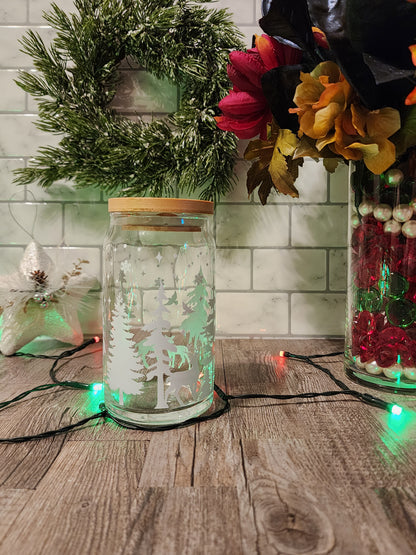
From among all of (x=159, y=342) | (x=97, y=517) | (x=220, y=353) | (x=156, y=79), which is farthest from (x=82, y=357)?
(x=156, y=79)

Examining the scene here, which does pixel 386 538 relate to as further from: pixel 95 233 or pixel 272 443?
pixel 95 233

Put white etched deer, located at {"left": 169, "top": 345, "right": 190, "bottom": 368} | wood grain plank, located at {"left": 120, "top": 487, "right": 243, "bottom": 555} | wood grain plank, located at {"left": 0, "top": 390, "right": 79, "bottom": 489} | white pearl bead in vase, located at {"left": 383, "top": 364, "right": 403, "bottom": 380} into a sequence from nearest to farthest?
wood grain plank, located at {"left": 120, "top": 487, "right": 243, "bottom": 555}
wood grain plank, located at {"left": 0, "top": 390, "right": 79, "bottom": 489}
white etched deer, located at {"left": 169, "top": 345, "right": 190, "bottom": 368}
white pearl bead in vase, located at {"left": 383, "top": 364, "right": 403, "bottom": 380}

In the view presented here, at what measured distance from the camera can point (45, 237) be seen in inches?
40.6

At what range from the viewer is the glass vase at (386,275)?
2.00ft

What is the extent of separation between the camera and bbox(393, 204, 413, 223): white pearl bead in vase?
600 millimetres

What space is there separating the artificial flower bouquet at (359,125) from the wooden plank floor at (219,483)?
0.39 ft

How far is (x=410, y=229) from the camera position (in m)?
0.60

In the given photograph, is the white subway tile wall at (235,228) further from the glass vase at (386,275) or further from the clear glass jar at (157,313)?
the clear glass jar at (157,313)

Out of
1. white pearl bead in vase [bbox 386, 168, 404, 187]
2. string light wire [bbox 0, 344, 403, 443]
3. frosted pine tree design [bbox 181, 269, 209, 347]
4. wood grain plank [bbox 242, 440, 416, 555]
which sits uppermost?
white pearl bead in vase [bbox 386, 168, 404, 187]

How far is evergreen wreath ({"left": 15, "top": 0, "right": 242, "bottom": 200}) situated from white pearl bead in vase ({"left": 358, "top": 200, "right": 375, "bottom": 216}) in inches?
14.3

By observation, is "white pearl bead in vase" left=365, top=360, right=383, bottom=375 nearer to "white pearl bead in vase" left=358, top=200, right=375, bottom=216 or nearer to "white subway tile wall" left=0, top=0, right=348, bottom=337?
"white pearl bead in vase" left=358, top=200, right=375, bottom=216

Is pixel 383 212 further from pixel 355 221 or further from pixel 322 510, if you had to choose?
pixel 322 510

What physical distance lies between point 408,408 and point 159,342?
38 cm

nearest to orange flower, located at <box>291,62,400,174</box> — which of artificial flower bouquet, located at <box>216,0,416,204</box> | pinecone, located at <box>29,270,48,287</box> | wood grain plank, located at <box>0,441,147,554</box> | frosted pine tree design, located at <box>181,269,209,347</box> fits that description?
artificial flower bouquet, located at <box>216,0,416,204</box>
